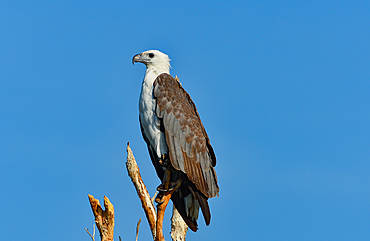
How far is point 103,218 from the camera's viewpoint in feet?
23.5

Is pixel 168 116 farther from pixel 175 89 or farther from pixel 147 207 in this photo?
pixel 147 207

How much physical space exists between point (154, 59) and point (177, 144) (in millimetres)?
1860

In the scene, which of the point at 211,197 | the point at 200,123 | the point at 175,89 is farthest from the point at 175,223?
the point at 175,89

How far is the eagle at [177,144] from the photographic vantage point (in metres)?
7.55

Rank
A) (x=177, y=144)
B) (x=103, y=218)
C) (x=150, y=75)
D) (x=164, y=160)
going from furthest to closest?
(x=150, y=75) → (x=164, y=160) → (x=177, y=144) → (x=103, y=218)

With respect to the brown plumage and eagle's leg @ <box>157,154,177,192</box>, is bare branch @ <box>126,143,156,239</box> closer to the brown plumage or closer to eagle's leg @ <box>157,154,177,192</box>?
eagle's leg @ <box>157,154,177,192</box>

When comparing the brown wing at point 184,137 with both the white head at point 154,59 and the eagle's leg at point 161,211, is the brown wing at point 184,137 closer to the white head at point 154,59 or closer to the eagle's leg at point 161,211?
the white head at point 154,59

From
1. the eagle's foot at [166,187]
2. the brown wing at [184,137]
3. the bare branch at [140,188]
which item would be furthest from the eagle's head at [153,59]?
the eagle's foot at [166,187]

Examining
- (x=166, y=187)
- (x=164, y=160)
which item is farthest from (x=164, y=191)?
(x=164, y=160)

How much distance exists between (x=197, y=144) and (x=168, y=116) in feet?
2.60

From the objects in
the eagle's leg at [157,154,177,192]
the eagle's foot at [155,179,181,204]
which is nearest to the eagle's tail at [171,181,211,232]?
the eagle's foot at [155,179,181,204]

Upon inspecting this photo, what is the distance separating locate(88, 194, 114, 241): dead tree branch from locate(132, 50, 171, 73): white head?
284 cm

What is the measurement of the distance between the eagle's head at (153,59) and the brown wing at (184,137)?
1.48ft

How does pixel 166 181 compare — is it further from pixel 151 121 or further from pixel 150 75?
pixel 150 75
